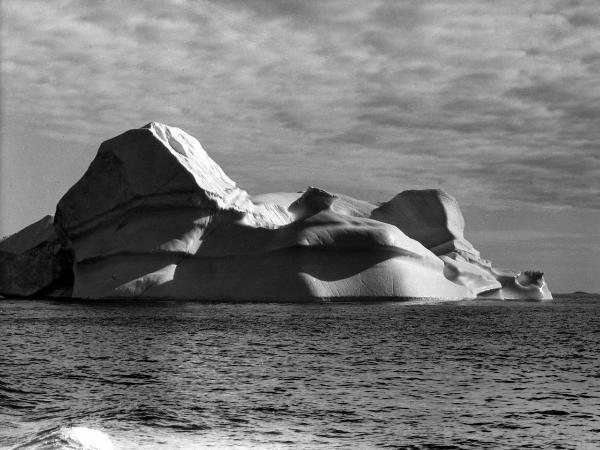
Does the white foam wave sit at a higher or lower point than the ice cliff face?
lower

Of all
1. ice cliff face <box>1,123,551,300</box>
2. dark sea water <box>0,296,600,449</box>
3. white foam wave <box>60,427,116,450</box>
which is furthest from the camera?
ice cliff face <box>1,123,551,300</box>

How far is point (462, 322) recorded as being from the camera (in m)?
28.9

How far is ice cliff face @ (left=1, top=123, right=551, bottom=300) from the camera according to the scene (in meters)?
38.9

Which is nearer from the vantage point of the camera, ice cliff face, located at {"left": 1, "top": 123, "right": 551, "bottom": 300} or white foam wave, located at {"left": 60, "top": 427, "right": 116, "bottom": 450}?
white foam wave, located at {"left": 60, "top": 427, "right": 116, "bottom": 450}

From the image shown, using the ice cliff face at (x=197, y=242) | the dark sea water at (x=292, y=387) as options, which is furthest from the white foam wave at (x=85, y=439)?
the ice cliff face at (x=197, y=242)

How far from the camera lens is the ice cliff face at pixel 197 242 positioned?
1531 inches

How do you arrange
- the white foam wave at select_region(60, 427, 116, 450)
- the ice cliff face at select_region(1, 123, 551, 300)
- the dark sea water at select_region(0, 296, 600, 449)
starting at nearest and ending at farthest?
the white foam wave at select_region(60, 427, 116, 450), the dark sea water at select_region(0, 296, 600, 449), the ice cliff face at select_region(1, 123, 551, 300)

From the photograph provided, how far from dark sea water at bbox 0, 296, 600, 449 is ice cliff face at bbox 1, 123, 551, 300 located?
14.2m

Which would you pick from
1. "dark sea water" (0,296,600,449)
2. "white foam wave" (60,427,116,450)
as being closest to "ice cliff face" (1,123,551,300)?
"dark sea water" (0,296,600,449)

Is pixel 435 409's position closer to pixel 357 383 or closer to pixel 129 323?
pixel 357 383

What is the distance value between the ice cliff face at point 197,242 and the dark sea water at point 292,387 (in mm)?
14212

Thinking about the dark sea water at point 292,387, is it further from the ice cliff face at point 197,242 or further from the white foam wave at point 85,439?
the ice cliff face at point 197,242

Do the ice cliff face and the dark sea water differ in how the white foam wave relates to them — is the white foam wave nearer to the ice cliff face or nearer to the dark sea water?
the dark sea water

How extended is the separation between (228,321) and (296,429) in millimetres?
16970
